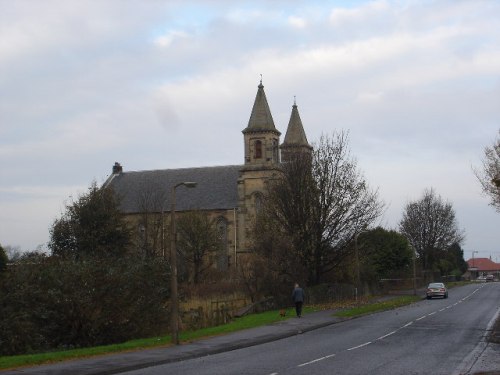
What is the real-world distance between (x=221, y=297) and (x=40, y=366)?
81.6ft

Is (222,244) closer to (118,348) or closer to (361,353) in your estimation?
(118,348)

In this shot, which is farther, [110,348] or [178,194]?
[178,194]

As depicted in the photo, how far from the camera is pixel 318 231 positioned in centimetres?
4684

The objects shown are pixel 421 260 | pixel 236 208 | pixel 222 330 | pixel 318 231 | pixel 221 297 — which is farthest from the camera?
pixel 421 260

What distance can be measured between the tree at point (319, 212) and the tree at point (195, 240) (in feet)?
65.7

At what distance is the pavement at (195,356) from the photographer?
16906 millimetres

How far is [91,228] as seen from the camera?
55.7 m

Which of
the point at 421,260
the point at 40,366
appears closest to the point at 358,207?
the point at 40,366

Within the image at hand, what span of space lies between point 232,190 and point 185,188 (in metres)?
6.85

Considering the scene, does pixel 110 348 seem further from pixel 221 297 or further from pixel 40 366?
pixel 221 297

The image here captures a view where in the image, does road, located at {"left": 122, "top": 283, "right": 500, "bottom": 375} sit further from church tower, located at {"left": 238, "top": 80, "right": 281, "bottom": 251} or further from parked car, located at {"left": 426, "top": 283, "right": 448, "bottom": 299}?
church tower, located at {"left": 238, "top": 80, "right": 281, "bottom": 251}

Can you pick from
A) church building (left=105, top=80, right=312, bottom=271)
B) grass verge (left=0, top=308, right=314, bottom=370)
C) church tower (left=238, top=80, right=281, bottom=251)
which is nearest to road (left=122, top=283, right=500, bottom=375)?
grass verge (left=0, top=308, right=314, bottom=370)

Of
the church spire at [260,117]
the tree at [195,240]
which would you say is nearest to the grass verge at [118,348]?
the tree at [195,240]

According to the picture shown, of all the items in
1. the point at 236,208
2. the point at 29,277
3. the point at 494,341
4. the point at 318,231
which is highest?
the point at 236,208
